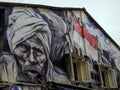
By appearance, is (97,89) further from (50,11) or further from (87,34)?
(50,11)

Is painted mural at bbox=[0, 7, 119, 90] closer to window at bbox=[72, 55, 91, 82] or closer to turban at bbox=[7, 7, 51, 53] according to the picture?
turban at bbox=[7, 7, 51, 53]

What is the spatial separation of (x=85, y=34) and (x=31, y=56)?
16.9 feet

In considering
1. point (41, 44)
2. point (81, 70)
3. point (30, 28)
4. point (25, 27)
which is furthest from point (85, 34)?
point (25, 27)

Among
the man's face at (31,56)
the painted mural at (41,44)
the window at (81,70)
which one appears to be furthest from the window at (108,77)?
the man's face at (31,56)

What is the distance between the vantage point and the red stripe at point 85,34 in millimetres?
18394

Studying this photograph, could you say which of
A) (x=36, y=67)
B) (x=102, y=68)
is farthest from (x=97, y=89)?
(x=36, y=67)

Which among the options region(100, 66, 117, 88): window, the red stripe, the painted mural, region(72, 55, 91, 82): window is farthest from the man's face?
region(100, 66, 117, 88): window

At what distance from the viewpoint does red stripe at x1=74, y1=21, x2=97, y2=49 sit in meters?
18.4

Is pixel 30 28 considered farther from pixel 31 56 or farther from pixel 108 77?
pixel 108 77

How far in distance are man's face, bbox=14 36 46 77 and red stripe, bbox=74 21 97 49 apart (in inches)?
146

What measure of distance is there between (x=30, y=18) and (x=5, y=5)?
1.39 metres

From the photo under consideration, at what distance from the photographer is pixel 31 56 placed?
14641 millimetres

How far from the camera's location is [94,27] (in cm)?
2038

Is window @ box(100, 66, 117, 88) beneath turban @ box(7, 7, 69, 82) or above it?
beneath
